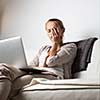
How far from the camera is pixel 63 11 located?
8.88 ft

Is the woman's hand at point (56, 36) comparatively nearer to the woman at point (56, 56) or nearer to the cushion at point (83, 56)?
the woman at point (56, 56)

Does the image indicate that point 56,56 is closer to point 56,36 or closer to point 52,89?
point 56,36

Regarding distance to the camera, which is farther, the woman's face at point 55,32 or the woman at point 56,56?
the woman's face at point 55,32

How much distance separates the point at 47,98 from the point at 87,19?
131 centimetres

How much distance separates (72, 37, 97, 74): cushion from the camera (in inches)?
85.0

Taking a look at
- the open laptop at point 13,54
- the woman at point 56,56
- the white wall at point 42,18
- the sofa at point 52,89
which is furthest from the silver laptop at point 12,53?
the white wall at point 42,18

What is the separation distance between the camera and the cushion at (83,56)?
2.16 metres

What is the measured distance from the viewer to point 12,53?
1849 millimetres

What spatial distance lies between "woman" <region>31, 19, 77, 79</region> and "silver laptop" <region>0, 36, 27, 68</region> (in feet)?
0.76

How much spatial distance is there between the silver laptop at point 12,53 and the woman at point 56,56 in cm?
23

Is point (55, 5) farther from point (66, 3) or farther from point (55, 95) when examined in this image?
point (55, 95)

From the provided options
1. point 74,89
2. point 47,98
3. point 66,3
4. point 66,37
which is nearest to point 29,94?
point 47,98

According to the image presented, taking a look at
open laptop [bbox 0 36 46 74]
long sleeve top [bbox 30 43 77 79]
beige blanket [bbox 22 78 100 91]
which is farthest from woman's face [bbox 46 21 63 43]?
beige blanket [bbox 22 78 100 91]

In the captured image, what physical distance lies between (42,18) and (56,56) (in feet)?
2.81
